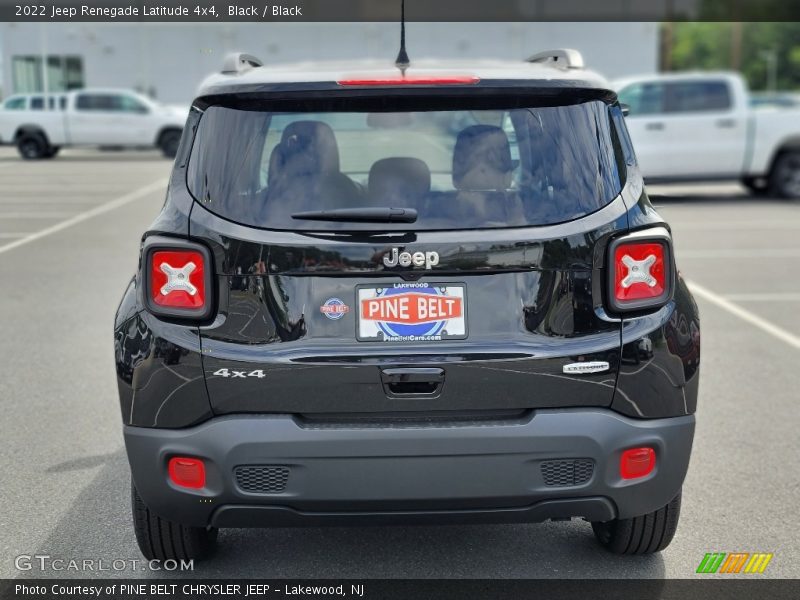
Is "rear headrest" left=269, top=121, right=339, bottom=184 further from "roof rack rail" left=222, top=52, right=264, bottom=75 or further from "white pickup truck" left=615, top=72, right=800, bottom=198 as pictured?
"white pickup truck" left=615, top=72, right=800, bottom=198

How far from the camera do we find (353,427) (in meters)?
3.27

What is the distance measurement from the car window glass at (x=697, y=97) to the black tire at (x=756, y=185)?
1.66m

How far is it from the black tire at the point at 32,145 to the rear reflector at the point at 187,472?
30.6 m

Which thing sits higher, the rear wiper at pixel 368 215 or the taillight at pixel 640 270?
the rear wiper at pixel 368 215

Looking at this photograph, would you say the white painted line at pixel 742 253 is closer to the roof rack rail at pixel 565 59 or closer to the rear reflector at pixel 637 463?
the roof rack rail at pixel 565 59

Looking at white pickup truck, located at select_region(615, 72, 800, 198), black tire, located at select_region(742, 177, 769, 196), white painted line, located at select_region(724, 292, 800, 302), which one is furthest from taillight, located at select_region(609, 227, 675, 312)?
black tire, located at select_region(742, 177, 769, 196)

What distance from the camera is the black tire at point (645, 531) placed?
3845 mm

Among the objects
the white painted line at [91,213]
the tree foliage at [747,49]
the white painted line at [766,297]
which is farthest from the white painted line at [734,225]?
the tree foliage at [747,49]

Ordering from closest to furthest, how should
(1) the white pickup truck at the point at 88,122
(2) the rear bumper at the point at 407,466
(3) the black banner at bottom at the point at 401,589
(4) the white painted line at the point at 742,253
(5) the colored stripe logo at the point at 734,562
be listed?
1. (2) the rear bumper at the point at 407,466
2. (3) the black banner at bottom at the point at 401,589
3. (5) the colored stripe logo at the point at 734,562
4. (4) the white painted line at the point at 742,253
5. (1) the white pickup truck at the point at 88,122

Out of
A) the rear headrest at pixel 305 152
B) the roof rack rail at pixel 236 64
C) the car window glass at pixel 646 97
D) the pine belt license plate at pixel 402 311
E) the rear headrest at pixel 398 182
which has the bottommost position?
the car window glass at pixel 646 97

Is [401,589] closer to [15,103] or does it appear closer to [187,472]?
[187,472]

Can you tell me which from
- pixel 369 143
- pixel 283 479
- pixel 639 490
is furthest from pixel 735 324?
pixel 283 479

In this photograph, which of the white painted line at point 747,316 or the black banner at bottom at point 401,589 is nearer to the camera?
the black banner at bottom at point 401,589

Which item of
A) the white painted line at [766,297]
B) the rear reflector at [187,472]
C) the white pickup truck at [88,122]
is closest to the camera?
the rear reflector at [187,472]
